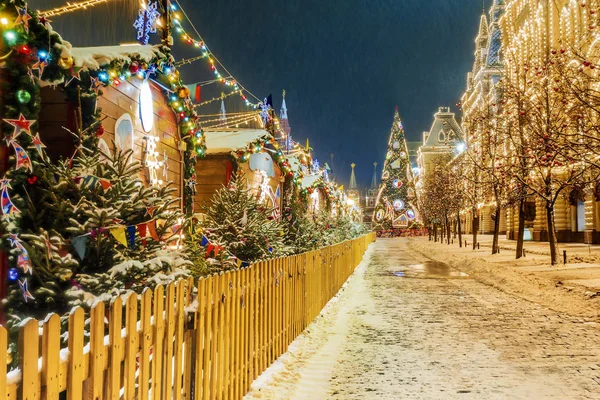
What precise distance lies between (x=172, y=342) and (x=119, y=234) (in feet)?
4.89

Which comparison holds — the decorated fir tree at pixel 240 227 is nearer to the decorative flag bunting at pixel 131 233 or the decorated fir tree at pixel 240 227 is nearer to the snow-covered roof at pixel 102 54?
the snow-covered roof at pixel 102 54

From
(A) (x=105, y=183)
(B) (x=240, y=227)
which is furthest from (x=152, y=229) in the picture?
(B) (x=240, y=227)

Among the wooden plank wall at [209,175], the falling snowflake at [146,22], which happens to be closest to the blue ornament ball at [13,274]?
the falling snowflake at [146,22]

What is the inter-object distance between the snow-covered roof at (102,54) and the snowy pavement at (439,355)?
14.4 feet

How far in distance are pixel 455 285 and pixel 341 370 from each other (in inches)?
420

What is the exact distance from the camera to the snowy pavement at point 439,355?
575cm

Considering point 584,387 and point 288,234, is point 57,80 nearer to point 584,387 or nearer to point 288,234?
point 584,387

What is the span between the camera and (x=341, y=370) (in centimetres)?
663

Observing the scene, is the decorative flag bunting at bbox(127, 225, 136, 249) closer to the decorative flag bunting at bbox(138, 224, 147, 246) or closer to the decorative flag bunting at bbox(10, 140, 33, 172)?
the decorative flag bunting at bbox(138, 224, 147, 246)

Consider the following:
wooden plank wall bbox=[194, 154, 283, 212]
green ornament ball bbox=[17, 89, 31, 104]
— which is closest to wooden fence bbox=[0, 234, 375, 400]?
green ornament ball bbox=[17, 89, 31, 104]

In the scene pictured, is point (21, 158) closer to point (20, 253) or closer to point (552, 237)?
point (20, 253)

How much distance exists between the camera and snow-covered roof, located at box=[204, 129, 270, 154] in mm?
16516

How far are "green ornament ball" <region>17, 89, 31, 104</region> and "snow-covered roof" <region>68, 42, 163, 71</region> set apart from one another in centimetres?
74

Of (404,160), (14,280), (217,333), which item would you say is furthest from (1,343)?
(404,160)
